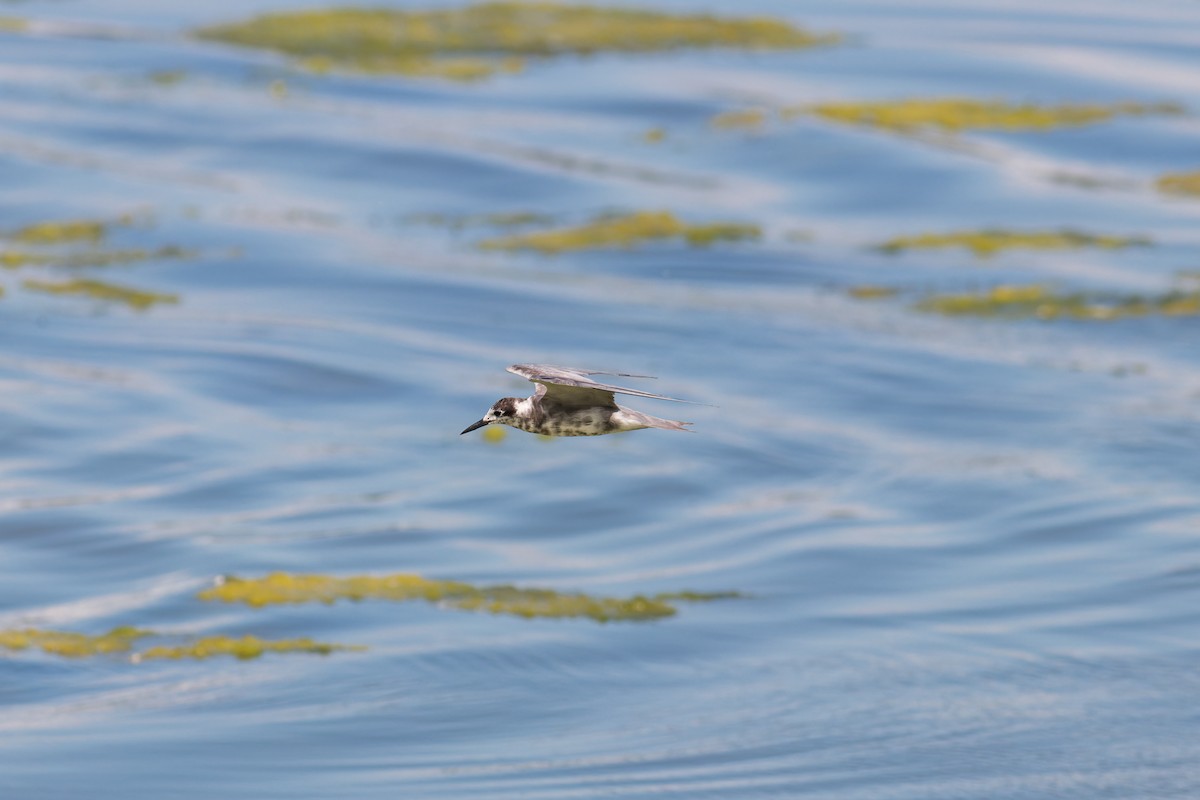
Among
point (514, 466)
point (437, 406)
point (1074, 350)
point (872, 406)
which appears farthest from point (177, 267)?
point (1074, 350)

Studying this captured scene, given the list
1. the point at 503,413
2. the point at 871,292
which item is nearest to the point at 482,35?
the point at 871,292

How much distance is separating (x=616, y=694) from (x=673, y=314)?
1083cm

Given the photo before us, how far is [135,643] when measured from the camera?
17578 millimetres

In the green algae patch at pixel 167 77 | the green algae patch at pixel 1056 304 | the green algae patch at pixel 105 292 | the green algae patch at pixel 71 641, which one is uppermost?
the green algae patch at pixel 167 77

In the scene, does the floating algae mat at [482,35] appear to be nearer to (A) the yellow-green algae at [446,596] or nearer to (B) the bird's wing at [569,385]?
(A) the yellow-green algae at [446,596]

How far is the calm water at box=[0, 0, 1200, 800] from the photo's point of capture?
16328mm

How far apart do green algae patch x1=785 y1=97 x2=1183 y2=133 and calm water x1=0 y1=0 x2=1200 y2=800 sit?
63 centimetres

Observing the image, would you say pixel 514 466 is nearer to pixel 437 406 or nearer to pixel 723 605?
pixel 437 406

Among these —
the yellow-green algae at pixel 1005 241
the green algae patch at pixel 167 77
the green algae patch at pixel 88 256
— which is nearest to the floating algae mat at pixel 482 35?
the green algae patch at pixel 167 77

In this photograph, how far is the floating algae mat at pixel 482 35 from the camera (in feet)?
133

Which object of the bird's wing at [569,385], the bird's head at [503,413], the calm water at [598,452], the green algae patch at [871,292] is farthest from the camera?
the green algae patch at [871,292]

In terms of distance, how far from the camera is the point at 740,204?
32031 millimetres

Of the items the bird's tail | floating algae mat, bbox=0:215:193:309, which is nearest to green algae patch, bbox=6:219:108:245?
floating algae mat, bbox=0:215:193:309

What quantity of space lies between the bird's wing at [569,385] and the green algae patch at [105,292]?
1872cm
